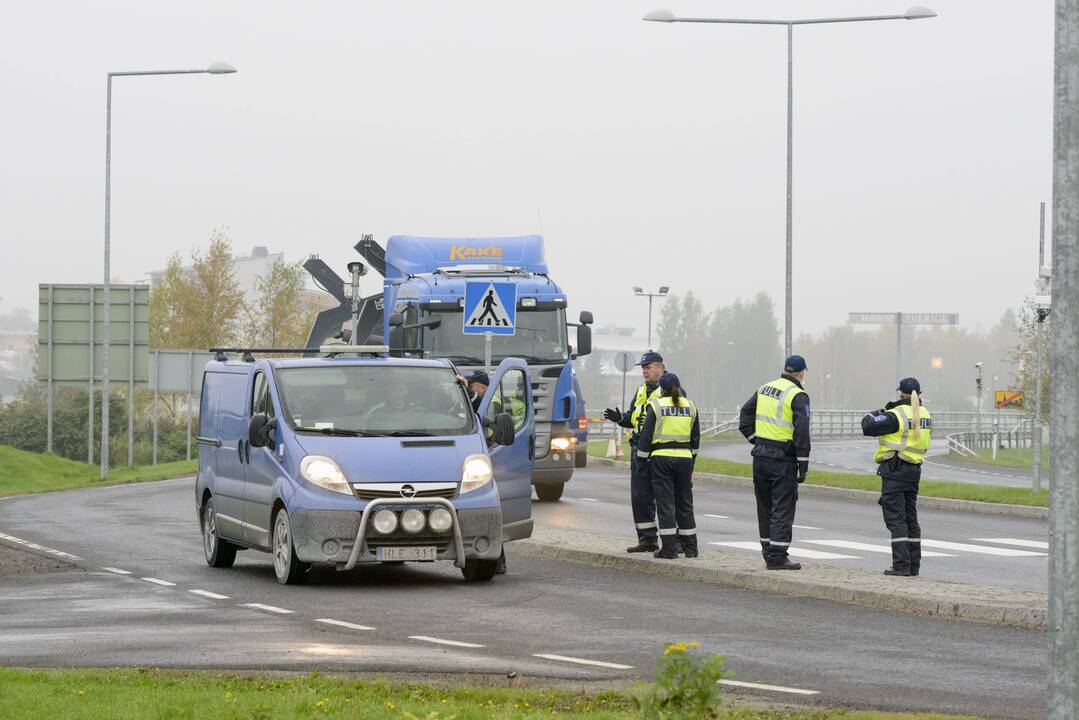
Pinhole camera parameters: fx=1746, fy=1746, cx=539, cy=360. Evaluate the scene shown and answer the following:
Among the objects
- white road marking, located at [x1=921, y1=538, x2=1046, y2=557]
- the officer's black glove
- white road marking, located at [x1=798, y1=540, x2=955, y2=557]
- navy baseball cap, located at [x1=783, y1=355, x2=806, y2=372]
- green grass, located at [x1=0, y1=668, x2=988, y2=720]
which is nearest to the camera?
green grass, located at [x1=0, y1=668, x2=988, y2=720]

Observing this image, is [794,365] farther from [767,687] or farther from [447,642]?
[767,687]

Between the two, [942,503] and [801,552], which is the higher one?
[801,552]

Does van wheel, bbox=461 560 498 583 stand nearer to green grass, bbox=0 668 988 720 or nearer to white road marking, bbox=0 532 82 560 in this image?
white road marking, bbox=0 532 82 560

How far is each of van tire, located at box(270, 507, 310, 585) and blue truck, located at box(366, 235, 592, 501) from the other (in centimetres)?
1056

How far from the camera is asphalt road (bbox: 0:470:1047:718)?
31.9 feet

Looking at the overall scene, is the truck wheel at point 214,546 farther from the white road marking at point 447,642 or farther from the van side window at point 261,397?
the white road marking at point 447,642

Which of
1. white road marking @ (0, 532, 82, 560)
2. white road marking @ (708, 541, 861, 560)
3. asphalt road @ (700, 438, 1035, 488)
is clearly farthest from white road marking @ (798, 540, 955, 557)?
asphalt road @ (700, 438, 1035, 488)

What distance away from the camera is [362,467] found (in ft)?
46.8

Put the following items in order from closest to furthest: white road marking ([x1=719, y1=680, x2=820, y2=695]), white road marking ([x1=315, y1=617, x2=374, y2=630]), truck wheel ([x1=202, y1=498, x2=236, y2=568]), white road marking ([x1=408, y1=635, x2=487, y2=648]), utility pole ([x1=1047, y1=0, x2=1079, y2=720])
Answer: utility pole ([x1=1047, y1=0, x2=1079, y2=720])
white road marking ([x1=719, y1=680, x2=820, y2=695])
white road marking ([x1=408, y1=635, x2=487, y2=648])
white road marking ([x1=315, y1=617, x2=374, y2=630])
truck wheel ([x1=202, y1=498, x2=236, y2=568])

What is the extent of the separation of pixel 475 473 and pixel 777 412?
2.67 meters

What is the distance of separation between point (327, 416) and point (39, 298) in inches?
1210

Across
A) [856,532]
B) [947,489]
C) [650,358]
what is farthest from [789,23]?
[650,358]

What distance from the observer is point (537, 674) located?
959 cm

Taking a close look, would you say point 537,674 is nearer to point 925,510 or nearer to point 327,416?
point 327,416
